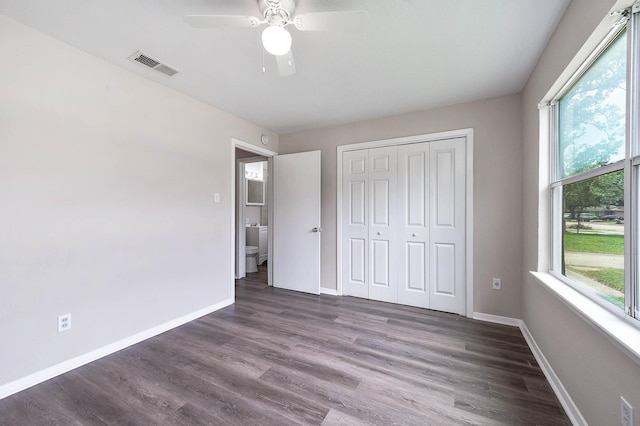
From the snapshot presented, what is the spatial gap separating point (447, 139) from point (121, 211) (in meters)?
3.38

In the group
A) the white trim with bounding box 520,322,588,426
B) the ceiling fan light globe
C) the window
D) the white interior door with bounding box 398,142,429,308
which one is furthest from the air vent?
the white trim with bounding box 520,322,588,426

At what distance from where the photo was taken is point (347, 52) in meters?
2.00

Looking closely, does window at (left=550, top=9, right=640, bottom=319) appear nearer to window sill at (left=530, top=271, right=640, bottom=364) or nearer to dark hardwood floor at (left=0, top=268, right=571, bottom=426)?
window sill at (left=530, top=271, right=640, bottom=364)

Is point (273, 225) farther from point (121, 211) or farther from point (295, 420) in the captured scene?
point (295, 420)

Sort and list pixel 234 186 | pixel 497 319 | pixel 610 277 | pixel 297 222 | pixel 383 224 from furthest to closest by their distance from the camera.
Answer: pixel 297 222 < pixel 234 186 < pixel 383 224 < pixel 497 319 < pixel 610 277

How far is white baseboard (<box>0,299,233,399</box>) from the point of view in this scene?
5.51ft

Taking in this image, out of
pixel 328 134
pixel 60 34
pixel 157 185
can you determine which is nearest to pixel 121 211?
pixel 157 185

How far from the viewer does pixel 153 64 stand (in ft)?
7.11

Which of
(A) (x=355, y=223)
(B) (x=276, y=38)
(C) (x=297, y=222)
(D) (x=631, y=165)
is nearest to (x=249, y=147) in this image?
(C) (x=297, y=222)

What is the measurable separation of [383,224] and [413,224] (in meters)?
0.37

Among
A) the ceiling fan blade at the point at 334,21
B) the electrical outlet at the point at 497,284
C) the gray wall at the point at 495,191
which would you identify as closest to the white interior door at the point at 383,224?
the gray wall at the point at 495,191

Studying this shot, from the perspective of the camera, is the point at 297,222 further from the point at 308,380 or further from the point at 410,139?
the point at 308,380

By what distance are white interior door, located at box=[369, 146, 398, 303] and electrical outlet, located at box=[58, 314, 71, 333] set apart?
117 inches

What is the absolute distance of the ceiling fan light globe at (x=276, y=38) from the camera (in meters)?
1.38
